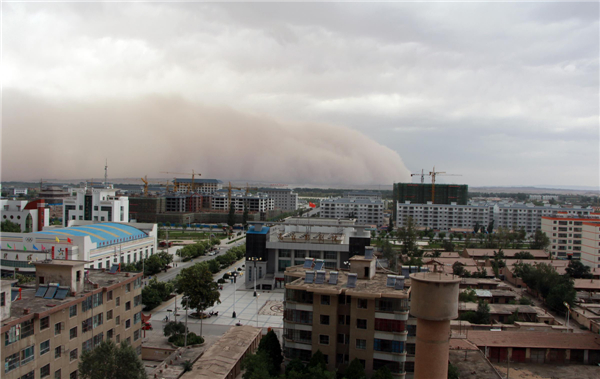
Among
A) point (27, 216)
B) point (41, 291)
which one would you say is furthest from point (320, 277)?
point (27, 216)

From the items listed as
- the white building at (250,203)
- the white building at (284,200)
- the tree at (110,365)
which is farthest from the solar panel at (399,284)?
the white building at (284,200)

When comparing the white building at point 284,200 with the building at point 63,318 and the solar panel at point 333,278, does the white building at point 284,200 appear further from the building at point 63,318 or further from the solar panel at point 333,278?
the solar panel at point 333,278

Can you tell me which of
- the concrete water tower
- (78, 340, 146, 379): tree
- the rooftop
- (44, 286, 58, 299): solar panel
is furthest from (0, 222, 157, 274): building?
the concrete water tower

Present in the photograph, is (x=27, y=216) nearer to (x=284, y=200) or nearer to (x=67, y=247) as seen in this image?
(x=67, y=247)

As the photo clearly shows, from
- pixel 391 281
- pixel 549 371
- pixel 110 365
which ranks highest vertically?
pixel 391 281

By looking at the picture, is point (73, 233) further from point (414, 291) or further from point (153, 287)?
point (414, 291)
